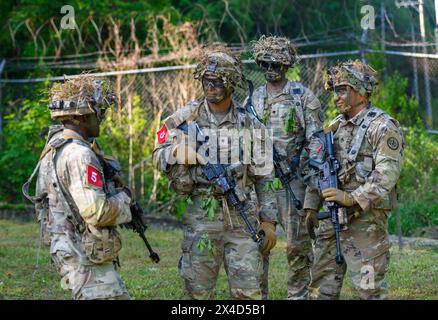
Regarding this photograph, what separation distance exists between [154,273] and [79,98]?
4421mm

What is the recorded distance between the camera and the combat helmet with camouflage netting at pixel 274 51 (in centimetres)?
857

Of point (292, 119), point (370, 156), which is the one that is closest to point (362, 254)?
point (370, 156)

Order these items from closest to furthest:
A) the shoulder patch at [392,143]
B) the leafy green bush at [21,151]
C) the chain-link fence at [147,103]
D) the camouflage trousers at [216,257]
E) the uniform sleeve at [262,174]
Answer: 1. the camouflage trousers at [216,257]
2. the uniform sleeve at [262,174]
3. the shoulder patch at [392,143]
4. the chain-link fence at [147,103]
5. the leafy green bush at [21,151]

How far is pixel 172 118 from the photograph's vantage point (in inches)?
282

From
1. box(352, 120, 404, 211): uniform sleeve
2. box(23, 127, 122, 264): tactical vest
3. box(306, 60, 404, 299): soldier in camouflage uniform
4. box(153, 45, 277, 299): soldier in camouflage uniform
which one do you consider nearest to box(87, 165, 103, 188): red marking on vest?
box(23, 127, 122, 264): tactical vest

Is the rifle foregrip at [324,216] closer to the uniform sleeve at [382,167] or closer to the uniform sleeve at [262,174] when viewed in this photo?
the uniform sleeve at [382,167]

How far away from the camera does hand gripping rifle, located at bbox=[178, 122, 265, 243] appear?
6.89m

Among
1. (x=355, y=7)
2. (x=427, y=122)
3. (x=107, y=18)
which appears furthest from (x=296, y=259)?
(x=355, y=7)

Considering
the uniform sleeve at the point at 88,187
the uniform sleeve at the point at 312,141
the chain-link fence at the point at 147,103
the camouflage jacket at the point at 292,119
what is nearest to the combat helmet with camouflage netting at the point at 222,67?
the uniform sleeve at the point at 312,141

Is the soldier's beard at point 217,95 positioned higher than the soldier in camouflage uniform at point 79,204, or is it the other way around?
the soldier's beard at point 217,95

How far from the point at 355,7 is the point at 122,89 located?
21.7ft

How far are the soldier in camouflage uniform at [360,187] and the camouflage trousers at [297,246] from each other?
2.52 ft
